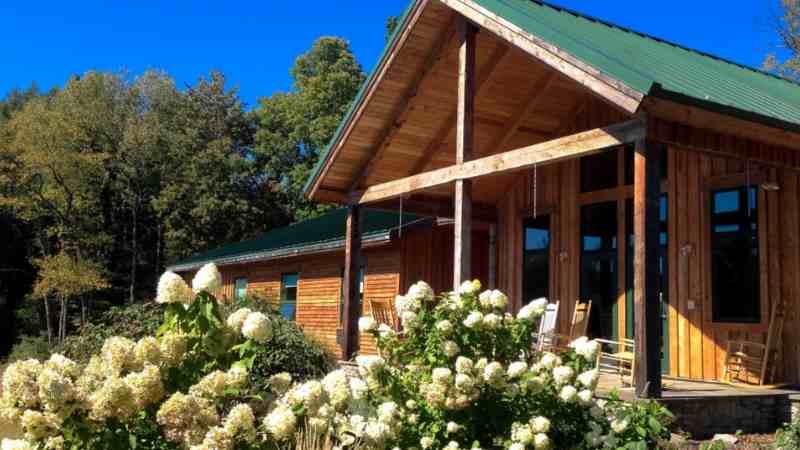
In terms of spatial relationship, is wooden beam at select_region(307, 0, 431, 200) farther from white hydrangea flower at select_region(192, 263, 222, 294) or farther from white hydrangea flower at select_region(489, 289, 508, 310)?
white hydrangea flower at select_region(192, 263, 222, 294)

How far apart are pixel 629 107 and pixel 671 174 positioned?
391 cm

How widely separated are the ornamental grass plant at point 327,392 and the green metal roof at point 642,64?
3.39 m

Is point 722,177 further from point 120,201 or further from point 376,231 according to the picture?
point 120,201

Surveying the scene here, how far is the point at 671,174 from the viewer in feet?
34.6

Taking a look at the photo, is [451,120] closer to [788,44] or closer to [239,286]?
[239,286]

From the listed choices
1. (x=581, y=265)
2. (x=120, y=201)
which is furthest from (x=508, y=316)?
(x=120, y=201)

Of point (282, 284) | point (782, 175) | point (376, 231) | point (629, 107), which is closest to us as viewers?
point (629, 107)

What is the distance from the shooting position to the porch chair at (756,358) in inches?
357

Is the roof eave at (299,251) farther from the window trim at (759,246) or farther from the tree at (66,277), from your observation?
the tree at (66,277)

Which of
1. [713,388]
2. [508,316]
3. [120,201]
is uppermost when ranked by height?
[120,201]

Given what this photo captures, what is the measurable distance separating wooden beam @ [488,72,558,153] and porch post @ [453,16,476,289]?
1.74 metres

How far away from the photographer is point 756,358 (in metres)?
9.26

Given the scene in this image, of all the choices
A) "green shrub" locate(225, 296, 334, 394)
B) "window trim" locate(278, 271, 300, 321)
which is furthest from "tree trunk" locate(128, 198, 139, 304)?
"green shrub" locate(225, 296, 334, 394)

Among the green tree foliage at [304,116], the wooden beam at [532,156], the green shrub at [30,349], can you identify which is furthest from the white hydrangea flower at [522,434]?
the green tree foliage at [304,116]
